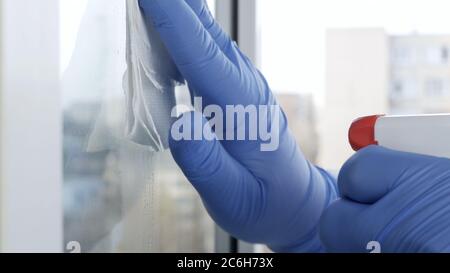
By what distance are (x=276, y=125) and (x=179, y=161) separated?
24 centimetres

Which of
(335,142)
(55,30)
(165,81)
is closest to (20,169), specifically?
(55,30)

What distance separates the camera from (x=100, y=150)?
0.77 m

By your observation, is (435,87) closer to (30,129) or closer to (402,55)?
(402,55)

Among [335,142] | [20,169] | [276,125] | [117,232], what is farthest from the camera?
[335,142]

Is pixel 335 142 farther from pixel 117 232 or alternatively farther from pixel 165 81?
pixel 117 232

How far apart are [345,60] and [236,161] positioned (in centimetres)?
135

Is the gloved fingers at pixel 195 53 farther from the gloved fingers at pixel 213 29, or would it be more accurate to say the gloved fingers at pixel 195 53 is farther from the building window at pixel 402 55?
the building window at pixel 402 55

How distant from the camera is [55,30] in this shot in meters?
0.58

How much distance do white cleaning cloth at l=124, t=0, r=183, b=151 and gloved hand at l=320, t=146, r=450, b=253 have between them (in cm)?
36

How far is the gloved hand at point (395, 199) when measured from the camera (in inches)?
33.6

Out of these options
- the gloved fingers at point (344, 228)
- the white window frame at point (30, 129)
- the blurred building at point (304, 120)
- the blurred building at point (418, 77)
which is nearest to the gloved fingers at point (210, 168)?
the gloved fingers at point (344, 228)

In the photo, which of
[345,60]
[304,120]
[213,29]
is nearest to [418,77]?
[345,60]

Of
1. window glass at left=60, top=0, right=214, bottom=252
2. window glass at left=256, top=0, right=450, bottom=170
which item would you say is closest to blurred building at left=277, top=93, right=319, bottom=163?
window glass at left=256, top=0, right=450, bottom=170

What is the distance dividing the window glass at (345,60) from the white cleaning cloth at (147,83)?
747 millimetres
